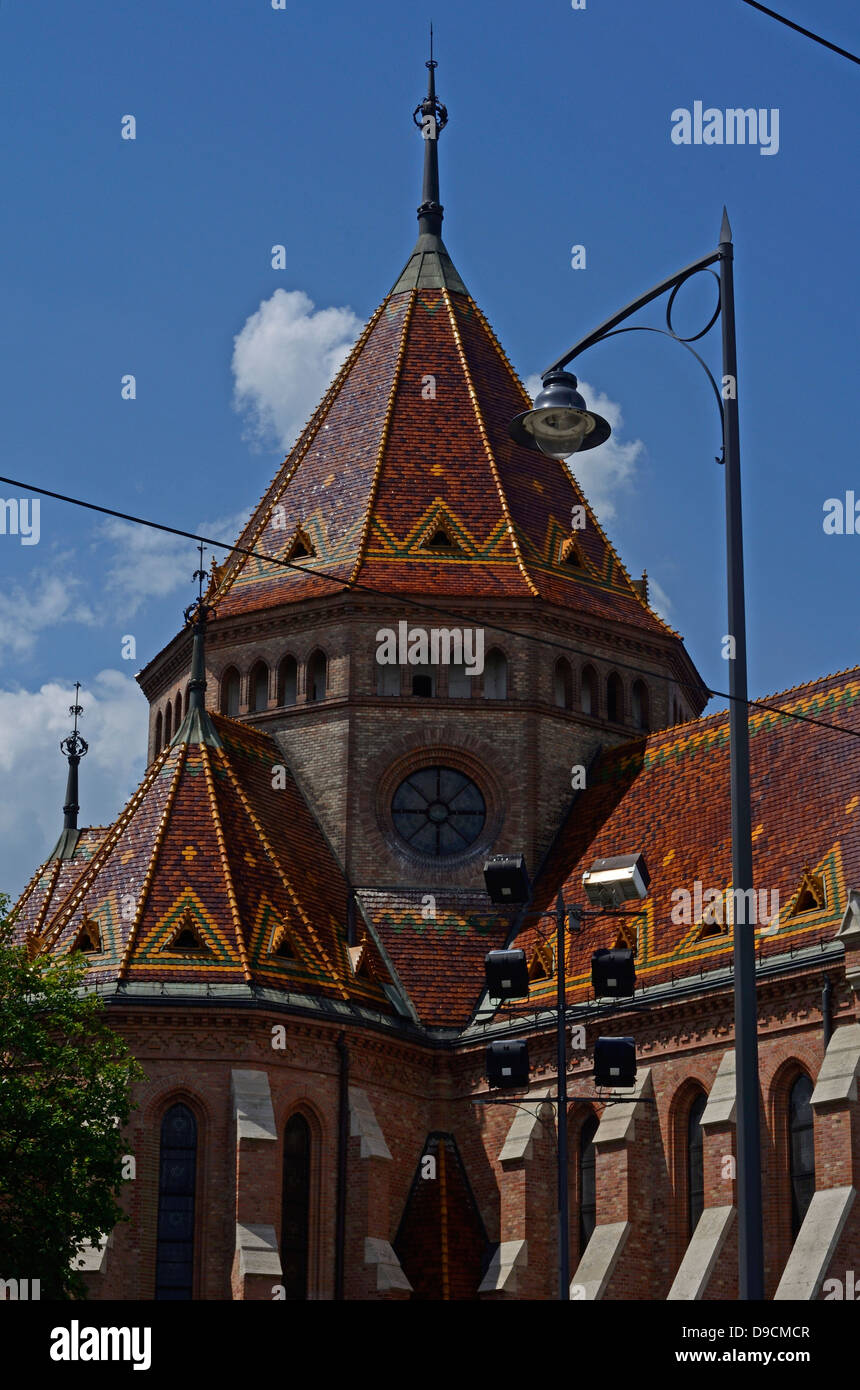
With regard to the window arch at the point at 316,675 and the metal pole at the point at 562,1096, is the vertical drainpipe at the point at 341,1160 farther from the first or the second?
the metal pole at the point at 562,1096

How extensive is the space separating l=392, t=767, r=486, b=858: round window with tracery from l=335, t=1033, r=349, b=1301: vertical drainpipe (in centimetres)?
627

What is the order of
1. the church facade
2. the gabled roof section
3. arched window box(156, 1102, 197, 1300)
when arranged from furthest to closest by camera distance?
1. the gabled roof section
2. arched window box(156, 1102, 197, 1300)
3. the church facade

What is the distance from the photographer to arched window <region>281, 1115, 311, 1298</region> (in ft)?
117

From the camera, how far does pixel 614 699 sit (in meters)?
44.9

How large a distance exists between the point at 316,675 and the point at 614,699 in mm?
6463

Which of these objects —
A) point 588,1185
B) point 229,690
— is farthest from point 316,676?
point 588,1185

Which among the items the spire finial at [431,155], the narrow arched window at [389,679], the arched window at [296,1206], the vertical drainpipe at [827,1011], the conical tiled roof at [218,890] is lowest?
the arched window at [296,1206]

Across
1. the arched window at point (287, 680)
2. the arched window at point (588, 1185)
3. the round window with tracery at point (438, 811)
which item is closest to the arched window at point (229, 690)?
the arched window at point (287, 680)

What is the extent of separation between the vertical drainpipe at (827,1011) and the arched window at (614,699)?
1250cm

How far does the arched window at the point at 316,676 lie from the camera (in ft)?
143

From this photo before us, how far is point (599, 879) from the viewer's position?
115 ft

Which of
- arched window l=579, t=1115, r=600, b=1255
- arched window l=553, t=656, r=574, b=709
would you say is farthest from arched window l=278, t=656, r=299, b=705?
arched window l=579, t=1115, r=600, b=1255

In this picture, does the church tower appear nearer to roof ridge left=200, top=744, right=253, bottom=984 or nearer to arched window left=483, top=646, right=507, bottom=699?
arched window left=483, top=646, right=507, bottom=699
